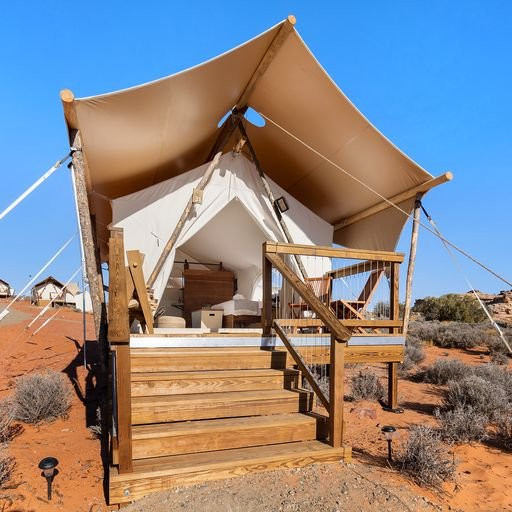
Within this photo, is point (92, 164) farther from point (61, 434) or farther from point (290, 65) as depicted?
point (61, 434)

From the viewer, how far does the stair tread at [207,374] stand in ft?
11.7

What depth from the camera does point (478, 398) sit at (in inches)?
180

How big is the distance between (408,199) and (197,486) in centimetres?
571

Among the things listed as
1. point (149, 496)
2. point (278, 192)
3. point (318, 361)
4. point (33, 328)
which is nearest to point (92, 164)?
point (278, 192)

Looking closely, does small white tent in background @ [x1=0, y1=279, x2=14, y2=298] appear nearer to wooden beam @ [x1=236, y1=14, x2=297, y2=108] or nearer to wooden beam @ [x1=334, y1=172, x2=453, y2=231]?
wooden beam @ [x1=334, y1=172, x2=453, y2=231]

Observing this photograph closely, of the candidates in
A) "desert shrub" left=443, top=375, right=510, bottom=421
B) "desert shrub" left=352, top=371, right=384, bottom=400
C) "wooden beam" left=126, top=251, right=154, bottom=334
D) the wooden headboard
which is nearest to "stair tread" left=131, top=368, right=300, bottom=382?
"wooden beam" left=126, top=251, right=154, bottom=334

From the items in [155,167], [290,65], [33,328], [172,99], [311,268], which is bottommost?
[33,328]

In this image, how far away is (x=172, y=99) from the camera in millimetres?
5422

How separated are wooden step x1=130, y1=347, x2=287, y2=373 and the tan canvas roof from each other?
9.78ft

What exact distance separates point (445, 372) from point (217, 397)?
4.67 m

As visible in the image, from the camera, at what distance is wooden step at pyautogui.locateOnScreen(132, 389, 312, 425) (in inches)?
123

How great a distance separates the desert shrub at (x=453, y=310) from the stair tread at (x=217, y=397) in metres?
17.8

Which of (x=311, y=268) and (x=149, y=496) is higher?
(x=311, y=268)

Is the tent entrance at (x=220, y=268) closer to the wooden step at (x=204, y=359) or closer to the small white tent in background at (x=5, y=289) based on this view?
the wooden step at (x=204, y=359)
